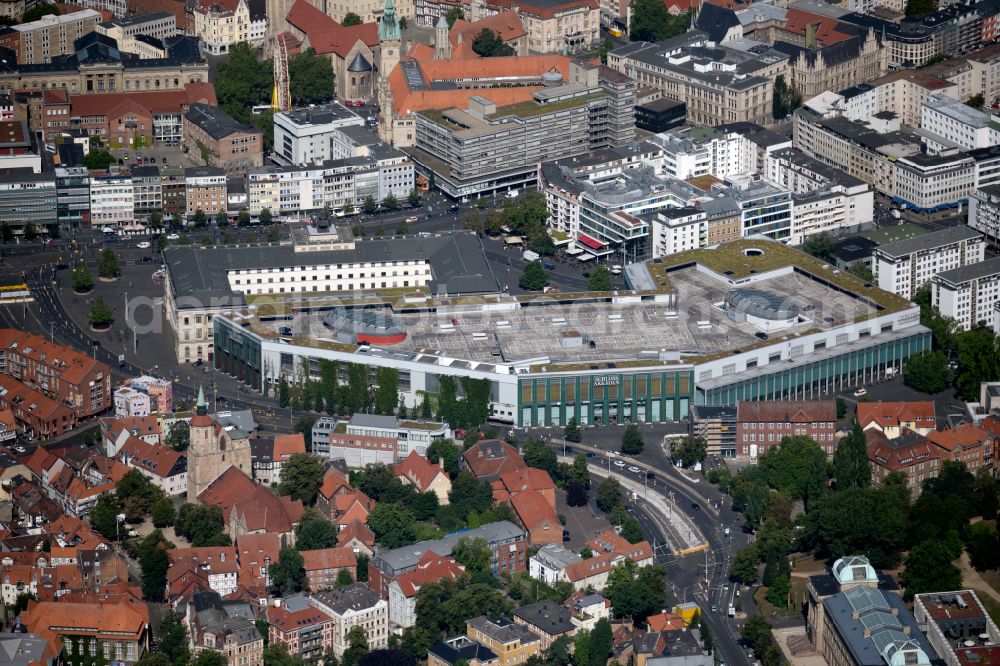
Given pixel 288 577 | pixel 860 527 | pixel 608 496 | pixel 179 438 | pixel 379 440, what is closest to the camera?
pixel 288 577

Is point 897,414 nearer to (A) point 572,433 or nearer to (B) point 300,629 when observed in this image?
(A) point 572,433

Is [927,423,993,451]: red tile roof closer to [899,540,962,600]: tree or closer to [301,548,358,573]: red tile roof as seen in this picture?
[899,540,962,600]: tree

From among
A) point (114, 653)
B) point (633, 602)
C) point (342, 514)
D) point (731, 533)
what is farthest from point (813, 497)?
point (114, 653)

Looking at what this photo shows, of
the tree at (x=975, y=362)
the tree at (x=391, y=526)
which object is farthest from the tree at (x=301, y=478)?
the tree at (x=975, y=362)

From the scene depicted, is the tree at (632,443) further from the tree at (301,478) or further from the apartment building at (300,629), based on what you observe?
the apartment building at (300,629)

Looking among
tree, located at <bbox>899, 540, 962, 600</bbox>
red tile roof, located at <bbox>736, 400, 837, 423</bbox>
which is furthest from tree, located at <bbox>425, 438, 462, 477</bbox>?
tree, located at <bbox>899, 540, 962, 600</bbox>

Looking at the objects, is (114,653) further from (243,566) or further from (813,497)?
(813,497)

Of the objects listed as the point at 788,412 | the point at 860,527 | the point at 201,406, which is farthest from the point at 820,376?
the point at 201,406
